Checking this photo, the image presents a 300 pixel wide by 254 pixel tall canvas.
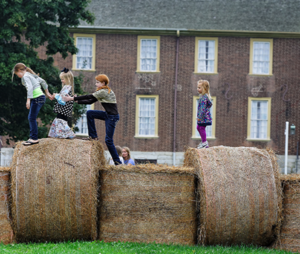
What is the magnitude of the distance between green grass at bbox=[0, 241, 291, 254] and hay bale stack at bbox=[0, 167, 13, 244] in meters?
0.22

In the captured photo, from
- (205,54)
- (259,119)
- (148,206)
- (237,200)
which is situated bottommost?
(148,206)

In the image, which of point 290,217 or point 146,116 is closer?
point 290,217

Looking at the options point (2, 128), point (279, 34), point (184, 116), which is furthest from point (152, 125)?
point (2, 128)

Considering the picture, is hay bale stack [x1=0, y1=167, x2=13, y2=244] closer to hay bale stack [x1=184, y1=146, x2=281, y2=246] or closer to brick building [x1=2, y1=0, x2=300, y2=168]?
hay bale stack [x1=184, y1=146, x2=281, y2=246]

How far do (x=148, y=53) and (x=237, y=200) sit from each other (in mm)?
19571

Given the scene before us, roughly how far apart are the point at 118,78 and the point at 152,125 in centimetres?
313

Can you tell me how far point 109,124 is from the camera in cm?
780

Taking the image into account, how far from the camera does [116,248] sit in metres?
6.41

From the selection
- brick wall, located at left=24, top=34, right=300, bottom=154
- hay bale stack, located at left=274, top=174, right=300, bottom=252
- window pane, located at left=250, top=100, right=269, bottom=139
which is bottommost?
hay bale stack, located at left=274, top=174, right=300, bottom=252

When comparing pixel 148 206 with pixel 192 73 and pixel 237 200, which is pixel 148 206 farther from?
pixel 192 73

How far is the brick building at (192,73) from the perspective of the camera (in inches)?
987

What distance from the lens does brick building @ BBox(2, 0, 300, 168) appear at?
2506 centimetres

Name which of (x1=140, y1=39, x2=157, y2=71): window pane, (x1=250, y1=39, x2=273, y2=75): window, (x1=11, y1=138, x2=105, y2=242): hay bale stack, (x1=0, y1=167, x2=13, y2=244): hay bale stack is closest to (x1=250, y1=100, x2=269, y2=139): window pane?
(x1=250, y1=39, x2=273, y2=75): window

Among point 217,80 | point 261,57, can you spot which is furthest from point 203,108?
point 261,57
